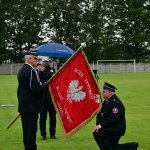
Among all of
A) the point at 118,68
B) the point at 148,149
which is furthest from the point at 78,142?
the point at 118,68

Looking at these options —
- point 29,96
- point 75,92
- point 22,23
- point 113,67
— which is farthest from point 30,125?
point 22,23

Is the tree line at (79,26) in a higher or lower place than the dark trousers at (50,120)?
higher

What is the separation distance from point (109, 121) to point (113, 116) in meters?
0.12

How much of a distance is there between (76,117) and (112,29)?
73804mm

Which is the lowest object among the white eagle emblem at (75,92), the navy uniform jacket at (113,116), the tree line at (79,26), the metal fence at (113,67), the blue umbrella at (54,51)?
the metal fence at (113,67)

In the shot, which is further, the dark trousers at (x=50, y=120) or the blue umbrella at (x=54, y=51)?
the blue umbrella at (x=54, y=51)

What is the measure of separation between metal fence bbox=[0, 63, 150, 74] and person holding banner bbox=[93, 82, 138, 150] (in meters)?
65.3

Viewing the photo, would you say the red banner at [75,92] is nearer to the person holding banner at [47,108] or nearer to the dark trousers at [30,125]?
the dark trousers at [30,125]

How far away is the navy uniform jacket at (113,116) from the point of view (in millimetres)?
9679

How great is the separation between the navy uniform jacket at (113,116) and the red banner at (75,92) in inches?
7.5

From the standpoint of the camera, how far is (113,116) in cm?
968

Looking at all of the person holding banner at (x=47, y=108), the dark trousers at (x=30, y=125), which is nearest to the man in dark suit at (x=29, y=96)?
the dark trousers at (x=30, y=125)

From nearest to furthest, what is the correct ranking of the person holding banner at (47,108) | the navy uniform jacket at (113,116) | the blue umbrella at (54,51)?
the navy uniform jacket at (113,116) < the person holding banner at (47,108) < the blue umbrella at (54,51)

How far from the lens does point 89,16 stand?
8031cm
